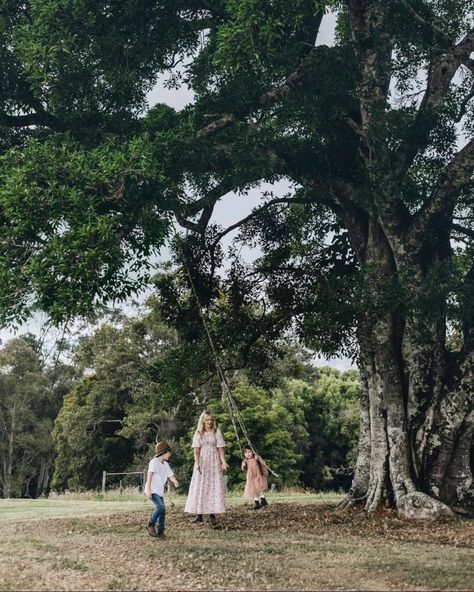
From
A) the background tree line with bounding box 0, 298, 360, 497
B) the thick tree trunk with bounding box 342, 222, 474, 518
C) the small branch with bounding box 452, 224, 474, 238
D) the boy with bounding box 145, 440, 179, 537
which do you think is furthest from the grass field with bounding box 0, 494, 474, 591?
the background tree line with bounding box 0, 298, 360, 497

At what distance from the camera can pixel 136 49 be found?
1554 cm

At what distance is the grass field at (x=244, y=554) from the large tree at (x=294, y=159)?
2373 millimetres

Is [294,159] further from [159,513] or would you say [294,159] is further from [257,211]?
[159,513]

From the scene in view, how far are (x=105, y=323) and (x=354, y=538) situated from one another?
31.3 m

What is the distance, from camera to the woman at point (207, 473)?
12.7 metres

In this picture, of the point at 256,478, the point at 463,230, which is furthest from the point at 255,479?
the point at 463,230

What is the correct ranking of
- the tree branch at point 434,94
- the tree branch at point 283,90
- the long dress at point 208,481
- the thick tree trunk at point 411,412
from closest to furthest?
1. the long dress at point 208,481
2. the thick tree trunk at point 411,412
3. the tree branch at point 283,90
4. the tree branch at point 434,94

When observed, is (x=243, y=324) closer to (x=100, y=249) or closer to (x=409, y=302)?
(x=409, y=302)

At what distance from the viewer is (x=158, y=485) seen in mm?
11594

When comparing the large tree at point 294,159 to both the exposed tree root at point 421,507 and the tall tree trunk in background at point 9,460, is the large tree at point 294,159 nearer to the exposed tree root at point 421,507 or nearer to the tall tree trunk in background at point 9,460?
the exposed tree root at point 421,507

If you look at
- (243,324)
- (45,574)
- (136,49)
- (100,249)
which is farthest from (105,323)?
(45,574)

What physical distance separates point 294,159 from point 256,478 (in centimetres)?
747

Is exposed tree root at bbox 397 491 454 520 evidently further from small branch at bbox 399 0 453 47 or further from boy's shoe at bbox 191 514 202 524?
small branch at bbox 399 0 453 47

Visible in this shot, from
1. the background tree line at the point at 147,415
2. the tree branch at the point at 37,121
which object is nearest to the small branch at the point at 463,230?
the tree branch at the point at 37,121
